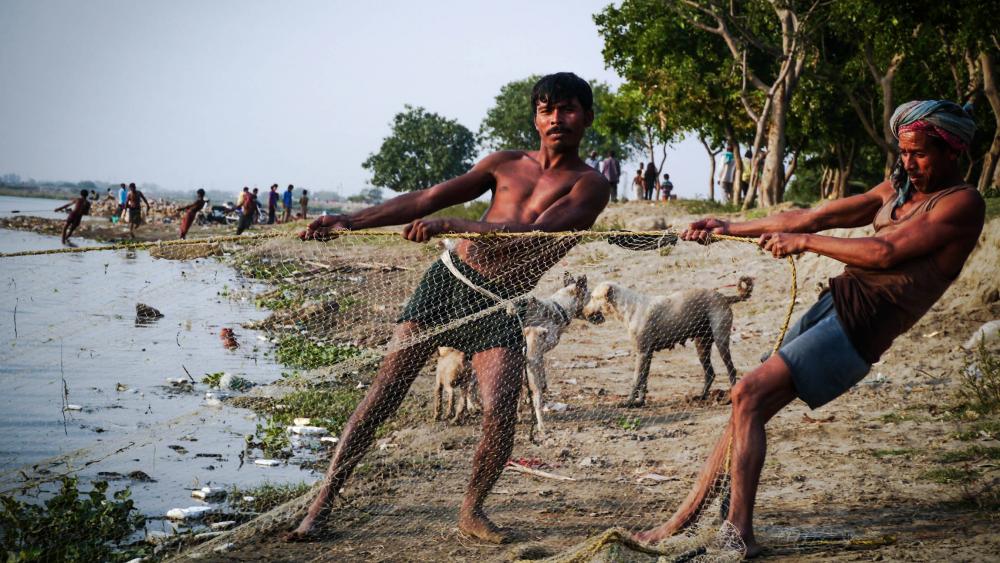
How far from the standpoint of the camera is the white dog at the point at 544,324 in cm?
629

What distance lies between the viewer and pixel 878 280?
3213 millimetres

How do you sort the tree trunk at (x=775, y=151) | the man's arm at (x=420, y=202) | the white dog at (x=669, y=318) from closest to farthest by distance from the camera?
1. the man's arm at (x=420, y=202)
2. the white dog at (x=669, y=318)
3. the tree trunk at (x=775, y=151)

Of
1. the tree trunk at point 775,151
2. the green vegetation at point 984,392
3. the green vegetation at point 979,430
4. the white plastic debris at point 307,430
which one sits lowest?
the white plastic debris at point 307,430

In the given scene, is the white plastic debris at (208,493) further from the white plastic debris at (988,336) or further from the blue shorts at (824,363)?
the white plastic debris at (988,336)

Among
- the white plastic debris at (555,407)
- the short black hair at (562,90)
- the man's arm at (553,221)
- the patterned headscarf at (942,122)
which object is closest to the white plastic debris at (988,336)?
the white plastic debris at (555,407)

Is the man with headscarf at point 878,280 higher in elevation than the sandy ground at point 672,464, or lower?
higher

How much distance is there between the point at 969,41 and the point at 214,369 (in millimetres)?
13332

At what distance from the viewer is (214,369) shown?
27.0 feet


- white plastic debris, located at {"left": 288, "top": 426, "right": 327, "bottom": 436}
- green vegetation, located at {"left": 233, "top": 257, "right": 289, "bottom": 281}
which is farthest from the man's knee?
white plastic debris, located at {"left": 288, "top": 426, "right": 327, "bottom": 436}

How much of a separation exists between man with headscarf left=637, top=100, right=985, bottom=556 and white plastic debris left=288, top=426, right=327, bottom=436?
3.72 m

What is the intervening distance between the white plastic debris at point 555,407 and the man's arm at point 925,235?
3652 millimetres

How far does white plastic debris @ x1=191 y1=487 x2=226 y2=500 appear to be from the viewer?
5.04 m

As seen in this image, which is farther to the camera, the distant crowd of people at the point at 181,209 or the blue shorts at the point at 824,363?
the distant crowd of people at the point at 181,209

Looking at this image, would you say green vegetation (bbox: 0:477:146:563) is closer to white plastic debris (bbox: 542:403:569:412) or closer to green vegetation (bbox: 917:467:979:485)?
white plastic debris (bbox: 542:403:569:412)
